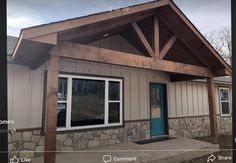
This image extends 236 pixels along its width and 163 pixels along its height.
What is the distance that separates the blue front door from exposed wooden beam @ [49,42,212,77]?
1653 mm

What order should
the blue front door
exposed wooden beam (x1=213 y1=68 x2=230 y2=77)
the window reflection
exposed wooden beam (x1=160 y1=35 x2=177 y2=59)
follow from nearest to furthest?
exposed wooden beam (x1=160 y1=35 x2=177 y2=59)
the window reflection
exposed wooden beam (x1=213 y1=68 x2=230 y2=77)
the blue front door

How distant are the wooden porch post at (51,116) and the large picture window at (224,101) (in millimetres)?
7343

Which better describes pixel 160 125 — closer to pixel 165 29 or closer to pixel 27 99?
pixel 165 29

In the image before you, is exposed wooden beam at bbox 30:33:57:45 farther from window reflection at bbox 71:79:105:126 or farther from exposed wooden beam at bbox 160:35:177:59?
exposed wooden beam at bbox 160:35:177:59

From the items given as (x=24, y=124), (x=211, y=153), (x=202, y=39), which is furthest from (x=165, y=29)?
(x=24, y=124)

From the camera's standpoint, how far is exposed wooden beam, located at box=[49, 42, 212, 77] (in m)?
2.95

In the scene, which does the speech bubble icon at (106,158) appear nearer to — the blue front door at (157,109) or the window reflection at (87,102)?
the window reflection at (87,102)

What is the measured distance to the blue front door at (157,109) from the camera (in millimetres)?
5875

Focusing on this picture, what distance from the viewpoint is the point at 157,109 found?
6070mm

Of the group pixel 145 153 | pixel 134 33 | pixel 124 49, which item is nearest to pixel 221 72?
pixel 134 33

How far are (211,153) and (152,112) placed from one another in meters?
1.94

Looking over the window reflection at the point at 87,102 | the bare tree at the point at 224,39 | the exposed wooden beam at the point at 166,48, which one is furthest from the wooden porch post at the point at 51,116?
the bare tree at the point at 224,39

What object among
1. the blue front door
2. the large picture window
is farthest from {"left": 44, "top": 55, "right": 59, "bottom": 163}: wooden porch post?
the large picture window

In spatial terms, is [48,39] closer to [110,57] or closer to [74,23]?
[74,23]
